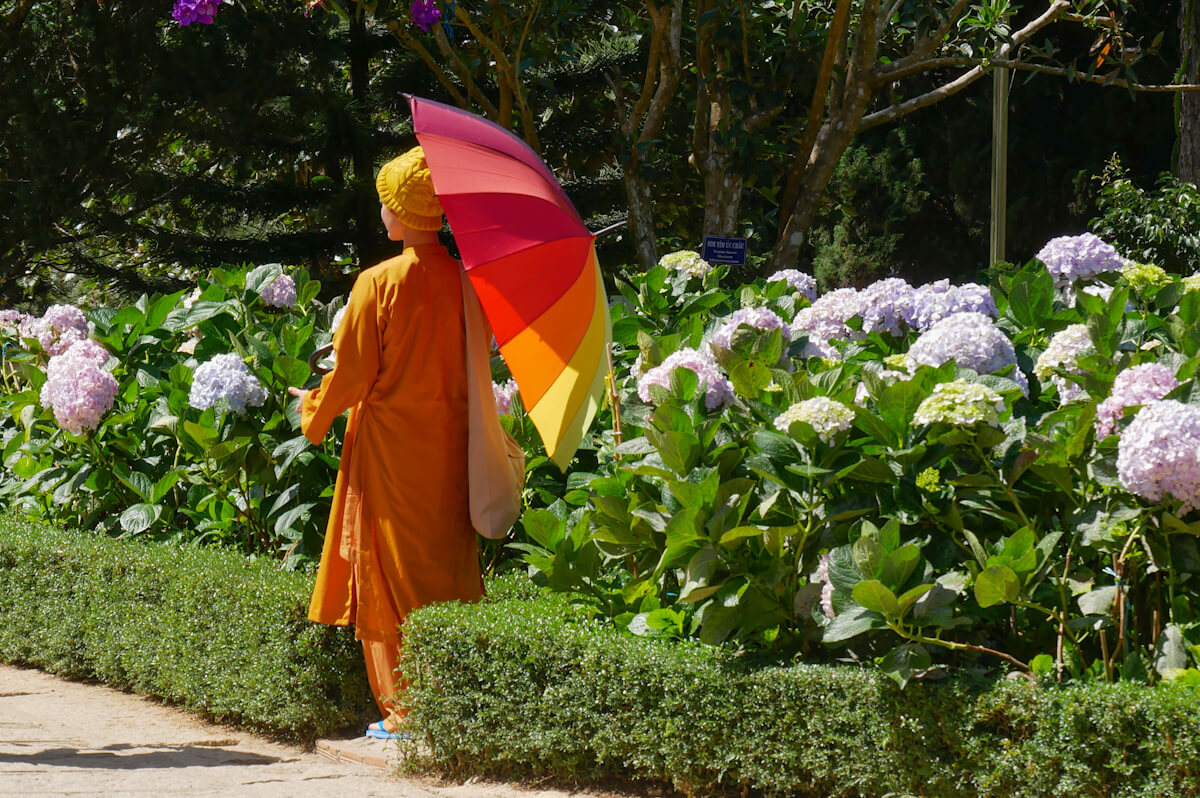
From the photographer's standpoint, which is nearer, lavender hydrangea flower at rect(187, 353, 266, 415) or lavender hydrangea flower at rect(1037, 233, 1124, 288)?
lavender hydrangea flower at rect(1037, 233, 1124, 288)

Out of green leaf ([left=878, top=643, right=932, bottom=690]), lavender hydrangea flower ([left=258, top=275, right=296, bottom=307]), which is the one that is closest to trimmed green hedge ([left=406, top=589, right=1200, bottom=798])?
green leaf ([left=878, top=643, right=932, bottom=690])

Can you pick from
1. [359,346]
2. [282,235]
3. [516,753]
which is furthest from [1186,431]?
[282,235]

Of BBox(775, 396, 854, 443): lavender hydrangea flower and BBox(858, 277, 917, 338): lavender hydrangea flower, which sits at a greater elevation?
BBox(858, 277, 917, 338): lavender hydrangea flower

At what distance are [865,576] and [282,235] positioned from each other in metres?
12.9

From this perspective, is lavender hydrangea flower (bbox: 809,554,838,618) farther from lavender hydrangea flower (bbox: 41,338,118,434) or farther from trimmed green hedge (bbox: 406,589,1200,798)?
lavender hydrangea flower (bbox: 41,338,118,434)

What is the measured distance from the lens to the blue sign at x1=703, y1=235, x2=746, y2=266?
7.50 m

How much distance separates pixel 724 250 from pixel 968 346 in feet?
15.4

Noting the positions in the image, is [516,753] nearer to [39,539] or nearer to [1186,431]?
[1186,431]

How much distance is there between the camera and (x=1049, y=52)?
703cm

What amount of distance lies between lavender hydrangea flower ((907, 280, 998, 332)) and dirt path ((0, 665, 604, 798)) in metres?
1.74

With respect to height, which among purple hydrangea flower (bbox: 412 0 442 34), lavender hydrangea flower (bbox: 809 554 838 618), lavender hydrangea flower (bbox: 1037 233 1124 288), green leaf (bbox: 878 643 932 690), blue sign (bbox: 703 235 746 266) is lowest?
green leaf (bbox: 878 643 932 690)

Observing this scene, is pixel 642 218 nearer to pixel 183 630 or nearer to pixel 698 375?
pixel 183 630

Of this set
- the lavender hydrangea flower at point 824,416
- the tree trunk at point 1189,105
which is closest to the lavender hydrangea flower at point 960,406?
the lavender hydrangea flower at point 824,416

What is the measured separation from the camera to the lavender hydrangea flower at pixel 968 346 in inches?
118
